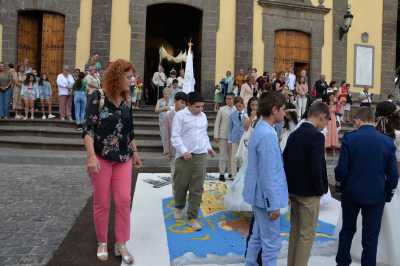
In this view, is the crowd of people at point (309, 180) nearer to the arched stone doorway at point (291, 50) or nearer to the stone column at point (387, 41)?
the arched stone doorway at point (291, 50)

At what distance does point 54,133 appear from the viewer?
1242 centimetres

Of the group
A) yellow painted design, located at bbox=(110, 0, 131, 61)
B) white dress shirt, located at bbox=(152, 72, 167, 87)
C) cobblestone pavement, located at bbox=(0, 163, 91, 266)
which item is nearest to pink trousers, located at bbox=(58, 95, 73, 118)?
yellow painted design, located at bbox=(110, 0, 131, 61)

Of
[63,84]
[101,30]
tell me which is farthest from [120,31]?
[63,84]

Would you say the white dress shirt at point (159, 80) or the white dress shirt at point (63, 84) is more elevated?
the white dress shirt at point (159, 80)

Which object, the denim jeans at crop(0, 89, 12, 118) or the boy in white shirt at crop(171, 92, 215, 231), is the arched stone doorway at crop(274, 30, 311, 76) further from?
the boy in white shirt at crop(171, 92, 215, 231)

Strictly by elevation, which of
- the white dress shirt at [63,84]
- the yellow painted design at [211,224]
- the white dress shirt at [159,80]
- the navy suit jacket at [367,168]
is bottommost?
the yellow painted design at [211,224]

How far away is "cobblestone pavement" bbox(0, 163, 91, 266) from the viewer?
15.1 feet

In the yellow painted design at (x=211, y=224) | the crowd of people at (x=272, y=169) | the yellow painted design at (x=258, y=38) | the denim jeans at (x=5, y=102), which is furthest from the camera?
the yellow painted design at (x=258, y=38)

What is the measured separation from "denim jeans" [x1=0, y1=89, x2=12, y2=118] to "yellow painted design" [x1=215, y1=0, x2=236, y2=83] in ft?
24.2

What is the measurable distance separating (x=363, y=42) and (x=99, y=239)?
1694 cm

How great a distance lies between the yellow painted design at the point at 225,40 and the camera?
1667 centimetres

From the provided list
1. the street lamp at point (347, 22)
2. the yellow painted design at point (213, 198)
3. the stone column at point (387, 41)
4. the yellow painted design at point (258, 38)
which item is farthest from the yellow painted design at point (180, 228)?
the stone column at point (387, 41)

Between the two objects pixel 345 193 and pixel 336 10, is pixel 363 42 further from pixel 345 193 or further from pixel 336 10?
pixel 345 193

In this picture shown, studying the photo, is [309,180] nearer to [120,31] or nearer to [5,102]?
[5,102]
